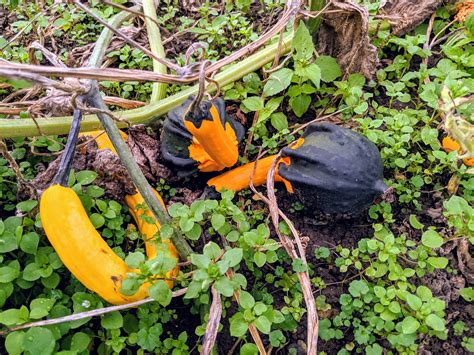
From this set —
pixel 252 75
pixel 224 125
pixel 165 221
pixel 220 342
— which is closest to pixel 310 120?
pixel 252 75

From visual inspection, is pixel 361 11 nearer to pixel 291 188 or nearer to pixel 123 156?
pixel 291 188

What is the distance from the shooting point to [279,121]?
233cm

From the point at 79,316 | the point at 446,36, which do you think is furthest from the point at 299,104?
the point at 79,316

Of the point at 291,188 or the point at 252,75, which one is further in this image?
the point at 252,75

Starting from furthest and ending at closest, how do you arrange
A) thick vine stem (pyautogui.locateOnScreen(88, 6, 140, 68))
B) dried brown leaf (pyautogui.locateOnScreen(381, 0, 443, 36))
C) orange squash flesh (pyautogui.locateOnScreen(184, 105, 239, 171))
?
dried brown leaf (pyautogui.locateOnScreen(381, 0, 443, 36)) → thick vine stem (pyautogui.locateOnScreen(88, 6, 140, 68)) → orange squash flesh (pyautogui.locateOnScreen(184, 105, 239, 171))

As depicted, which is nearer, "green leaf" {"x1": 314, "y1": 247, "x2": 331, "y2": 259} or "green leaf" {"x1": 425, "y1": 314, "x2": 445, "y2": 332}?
"green leaf" {"x1": 425, "y1": 314, "x2": 445, "y2": 332}

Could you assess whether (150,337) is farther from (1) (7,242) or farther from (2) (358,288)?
(2) (358,288)

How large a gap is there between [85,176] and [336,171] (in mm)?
1012

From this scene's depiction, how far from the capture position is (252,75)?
2.44m

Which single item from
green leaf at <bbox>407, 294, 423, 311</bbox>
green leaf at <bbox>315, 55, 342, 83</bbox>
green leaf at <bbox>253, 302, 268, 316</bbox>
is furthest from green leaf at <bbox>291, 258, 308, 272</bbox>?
green leaf at <bbox>315, 55, 342, 83</bbox>

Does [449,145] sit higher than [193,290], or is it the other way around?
[193,290]

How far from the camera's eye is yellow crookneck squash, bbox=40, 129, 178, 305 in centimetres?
173

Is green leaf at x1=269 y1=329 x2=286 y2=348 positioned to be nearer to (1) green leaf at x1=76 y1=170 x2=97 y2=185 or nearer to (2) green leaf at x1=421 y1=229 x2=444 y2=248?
(2) green leaf at x1=421 y1=229 x2=444 y2=248

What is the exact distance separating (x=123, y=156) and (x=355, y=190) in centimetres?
91
